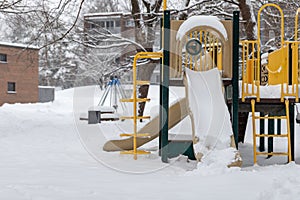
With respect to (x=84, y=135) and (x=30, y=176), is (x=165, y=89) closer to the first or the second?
(x=30, y=176)

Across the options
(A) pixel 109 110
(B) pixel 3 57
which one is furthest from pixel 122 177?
(B) pixel 3 57

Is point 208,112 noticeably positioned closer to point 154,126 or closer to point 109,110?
point 154,126

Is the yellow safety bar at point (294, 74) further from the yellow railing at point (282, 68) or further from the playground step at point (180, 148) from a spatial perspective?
the playground step at point (180, 148)

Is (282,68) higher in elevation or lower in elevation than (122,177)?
higher

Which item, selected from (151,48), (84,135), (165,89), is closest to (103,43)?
(151,48)

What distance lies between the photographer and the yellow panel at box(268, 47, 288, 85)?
7.39 meters

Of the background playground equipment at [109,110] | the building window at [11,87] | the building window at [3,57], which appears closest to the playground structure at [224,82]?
the background playground equipment at [109,110]

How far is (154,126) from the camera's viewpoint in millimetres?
7785

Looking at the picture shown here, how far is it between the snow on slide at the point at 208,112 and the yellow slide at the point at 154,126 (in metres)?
0.73

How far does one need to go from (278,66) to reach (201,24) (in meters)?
2.06

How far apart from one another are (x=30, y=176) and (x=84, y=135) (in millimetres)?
6392

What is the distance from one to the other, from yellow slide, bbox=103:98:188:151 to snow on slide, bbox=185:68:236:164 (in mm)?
731

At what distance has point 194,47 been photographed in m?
6.85

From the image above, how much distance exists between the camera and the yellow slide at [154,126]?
24.3 ft
